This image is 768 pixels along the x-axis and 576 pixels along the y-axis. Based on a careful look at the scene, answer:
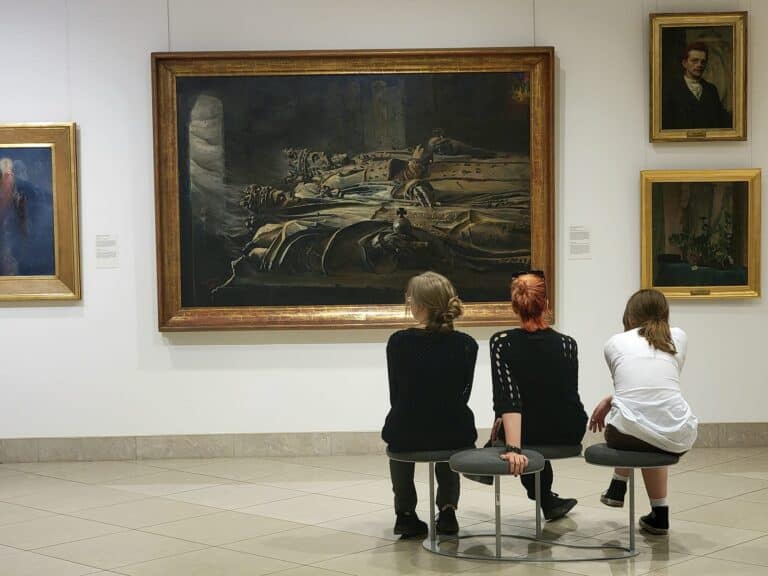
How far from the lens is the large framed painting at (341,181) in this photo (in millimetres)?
11508

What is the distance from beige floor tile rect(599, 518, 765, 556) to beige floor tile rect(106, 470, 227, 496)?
382 cm

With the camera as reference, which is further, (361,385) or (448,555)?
(361,385)

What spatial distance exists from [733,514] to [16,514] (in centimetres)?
549

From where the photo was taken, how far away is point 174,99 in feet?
37.7

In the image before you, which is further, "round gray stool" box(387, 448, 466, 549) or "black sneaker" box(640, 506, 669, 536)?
"black sneaker" box(640, 506, 669, 536)

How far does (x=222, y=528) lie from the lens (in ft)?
27.9

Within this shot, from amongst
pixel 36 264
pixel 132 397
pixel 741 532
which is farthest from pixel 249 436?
pixel 741 532

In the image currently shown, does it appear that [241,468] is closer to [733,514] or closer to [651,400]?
[733,514]

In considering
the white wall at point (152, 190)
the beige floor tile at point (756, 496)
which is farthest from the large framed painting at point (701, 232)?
the beige floor tile at point (756, 496)

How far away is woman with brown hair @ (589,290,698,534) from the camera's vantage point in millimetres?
7512

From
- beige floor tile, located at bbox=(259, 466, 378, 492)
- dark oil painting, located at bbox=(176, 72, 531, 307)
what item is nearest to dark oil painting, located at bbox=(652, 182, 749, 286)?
dark oil painting, located at bbox=(176, 72, 531, 307)

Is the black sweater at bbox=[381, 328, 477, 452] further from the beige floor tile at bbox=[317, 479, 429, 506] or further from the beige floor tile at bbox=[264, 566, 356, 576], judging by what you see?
the beige floor tile at bbox=[317, 479, 429, 506]

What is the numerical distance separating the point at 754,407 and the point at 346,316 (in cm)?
422

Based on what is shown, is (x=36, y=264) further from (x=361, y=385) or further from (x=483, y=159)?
(x=483, y=159)
